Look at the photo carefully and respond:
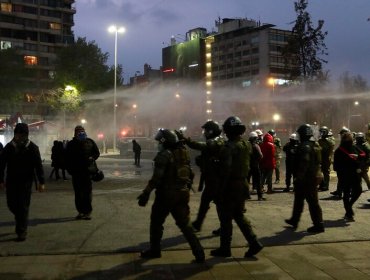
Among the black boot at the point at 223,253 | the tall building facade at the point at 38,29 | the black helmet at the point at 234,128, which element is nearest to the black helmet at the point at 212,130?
the black helmet at the point at 234,128

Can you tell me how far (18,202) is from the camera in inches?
289

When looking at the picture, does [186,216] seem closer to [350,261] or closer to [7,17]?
[350,261]

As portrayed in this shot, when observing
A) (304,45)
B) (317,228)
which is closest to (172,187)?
(317,228)

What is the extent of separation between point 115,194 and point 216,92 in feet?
304

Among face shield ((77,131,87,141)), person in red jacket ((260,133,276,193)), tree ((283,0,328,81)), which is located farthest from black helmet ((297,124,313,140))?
tree ((283,0,328,81))

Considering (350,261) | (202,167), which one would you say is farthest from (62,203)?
(350,261)

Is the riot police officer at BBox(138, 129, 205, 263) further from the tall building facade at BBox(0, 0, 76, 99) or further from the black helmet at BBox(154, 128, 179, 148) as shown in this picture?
the tall building facade at BBox(0, 0, 76, 99)

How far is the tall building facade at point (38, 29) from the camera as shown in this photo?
262ft

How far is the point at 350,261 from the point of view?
19.9 feet

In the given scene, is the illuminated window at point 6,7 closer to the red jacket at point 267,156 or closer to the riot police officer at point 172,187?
the red jacket at point 267,156

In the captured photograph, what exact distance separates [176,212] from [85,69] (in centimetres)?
5277

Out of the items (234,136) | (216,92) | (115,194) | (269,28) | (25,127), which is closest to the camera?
(234,136)

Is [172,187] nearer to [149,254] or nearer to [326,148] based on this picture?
[149,254]

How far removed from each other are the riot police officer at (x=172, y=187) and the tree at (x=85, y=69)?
51.5m
